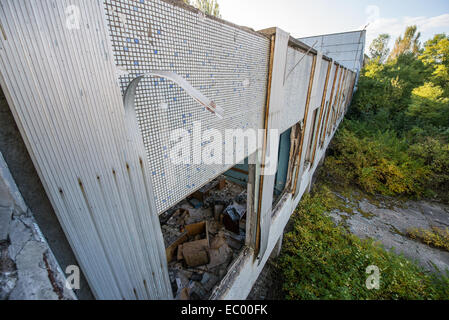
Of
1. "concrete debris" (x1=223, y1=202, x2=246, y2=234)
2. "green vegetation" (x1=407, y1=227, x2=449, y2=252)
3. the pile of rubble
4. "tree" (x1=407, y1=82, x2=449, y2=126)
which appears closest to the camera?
the pile of rubble

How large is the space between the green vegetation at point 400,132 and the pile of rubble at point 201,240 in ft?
28.0

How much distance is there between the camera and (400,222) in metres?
7.80

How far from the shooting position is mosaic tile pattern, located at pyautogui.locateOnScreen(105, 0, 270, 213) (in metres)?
0.95

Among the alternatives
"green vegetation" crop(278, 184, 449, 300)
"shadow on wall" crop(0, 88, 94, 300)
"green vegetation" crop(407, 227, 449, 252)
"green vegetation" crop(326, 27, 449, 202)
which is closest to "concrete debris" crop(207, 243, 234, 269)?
"green vegetation" crop(278, 184, 449, 300)

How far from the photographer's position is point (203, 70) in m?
1.43

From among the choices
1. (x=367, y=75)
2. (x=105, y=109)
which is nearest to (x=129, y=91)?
(x=105, y=109)

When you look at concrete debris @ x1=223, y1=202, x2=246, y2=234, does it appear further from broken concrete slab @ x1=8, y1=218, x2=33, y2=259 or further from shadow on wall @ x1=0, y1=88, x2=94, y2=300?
broken concrete slab @ x1=8, y1=218, x2=33, y2=259

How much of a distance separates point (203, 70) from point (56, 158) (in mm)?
1128

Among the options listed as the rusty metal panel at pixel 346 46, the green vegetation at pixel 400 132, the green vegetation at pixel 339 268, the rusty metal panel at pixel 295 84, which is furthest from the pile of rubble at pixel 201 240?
the rusty metal panel at pixel 346 46

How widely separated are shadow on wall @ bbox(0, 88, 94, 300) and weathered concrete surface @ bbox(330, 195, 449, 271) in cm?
872

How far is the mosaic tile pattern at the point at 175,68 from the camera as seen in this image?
37.5 inches

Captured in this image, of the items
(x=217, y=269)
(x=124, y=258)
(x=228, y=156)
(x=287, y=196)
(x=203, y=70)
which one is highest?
(x=203, y=70)

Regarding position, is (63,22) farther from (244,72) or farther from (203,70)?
(244,72)

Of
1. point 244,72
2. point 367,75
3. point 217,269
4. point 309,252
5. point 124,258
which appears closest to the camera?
point 124,258
